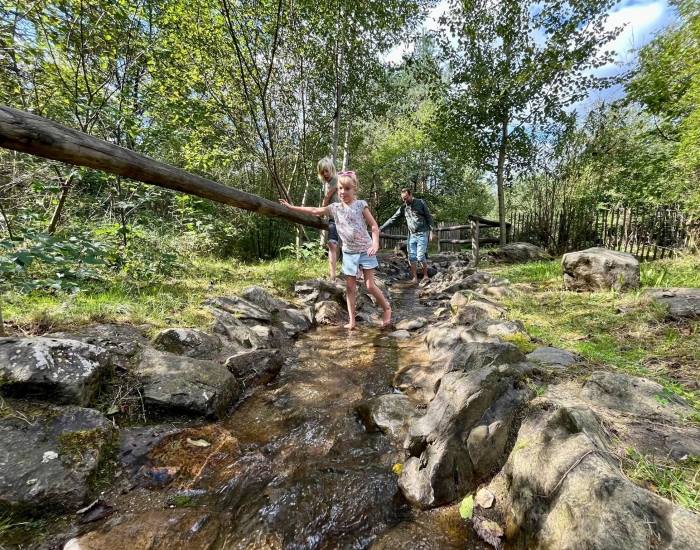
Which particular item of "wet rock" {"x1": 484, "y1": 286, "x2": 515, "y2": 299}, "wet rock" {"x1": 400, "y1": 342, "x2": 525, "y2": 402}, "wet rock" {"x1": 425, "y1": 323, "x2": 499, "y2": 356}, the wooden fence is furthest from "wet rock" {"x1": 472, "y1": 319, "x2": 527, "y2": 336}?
the wooden fence

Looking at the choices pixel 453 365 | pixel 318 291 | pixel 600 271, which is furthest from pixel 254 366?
pixel 600 271

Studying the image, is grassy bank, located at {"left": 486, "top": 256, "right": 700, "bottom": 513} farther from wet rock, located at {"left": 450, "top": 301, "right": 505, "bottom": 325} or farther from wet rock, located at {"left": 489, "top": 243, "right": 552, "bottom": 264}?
wet rock, located at {"left": 489, "top": 243, "right": 552, "bottom": 264}

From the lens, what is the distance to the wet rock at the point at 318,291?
192 inches

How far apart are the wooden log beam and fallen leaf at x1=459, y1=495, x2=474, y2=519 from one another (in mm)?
2741

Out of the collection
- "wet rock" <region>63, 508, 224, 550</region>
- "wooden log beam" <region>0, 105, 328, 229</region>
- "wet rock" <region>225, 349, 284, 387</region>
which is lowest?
"wet rock" <region>63, 508, 224, 550</region>

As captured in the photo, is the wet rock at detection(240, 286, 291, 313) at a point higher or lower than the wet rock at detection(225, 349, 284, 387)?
higher

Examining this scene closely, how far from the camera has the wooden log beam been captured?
1.51 m

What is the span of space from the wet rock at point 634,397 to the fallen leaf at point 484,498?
0.79 metres

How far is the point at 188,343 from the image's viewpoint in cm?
266

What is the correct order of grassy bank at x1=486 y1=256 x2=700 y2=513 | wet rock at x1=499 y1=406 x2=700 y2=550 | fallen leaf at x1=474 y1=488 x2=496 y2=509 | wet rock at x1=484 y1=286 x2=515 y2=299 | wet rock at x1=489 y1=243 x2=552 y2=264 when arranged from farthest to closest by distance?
wet rock at x1=489 y1=243 x2=552 y2=264, wet rock at x1=484 y1=286 x2=515 y2=299, fallen leaf at x1=474 y1=488 x2=496 y2=509, grassy bank at x1=486 y1=256 x2=700 y2=513, wet rock at x1=499 y1=406 x2=700 y2=550

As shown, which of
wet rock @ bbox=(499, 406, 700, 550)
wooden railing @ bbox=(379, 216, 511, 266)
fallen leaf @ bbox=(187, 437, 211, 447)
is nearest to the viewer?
wet rock @ bbox=(499, 406, 700, 550)

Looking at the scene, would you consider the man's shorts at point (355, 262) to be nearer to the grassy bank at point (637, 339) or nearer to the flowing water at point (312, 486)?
the flowing water at point (312, 486)

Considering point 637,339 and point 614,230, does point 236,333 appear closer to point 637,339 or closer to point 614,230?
point 637,339

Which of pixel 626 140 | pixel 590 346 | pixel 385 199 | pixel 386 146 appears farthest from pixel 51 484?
pixel 385 199
